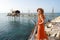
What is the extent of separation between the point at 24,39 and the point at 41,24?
788 inches

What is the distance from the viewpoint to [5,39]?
1115 inches

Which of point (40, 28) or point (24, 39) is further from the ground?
point (40, 28)

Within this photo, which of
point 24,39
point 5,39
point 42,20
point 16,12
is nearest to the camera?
point 42,20

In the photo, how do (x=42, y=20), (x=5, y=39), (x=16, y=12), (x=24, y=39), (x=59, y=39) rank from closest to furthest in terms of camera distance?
(x=42, y=20) → (x=59, y=39) → (x=24, y=39) → (x=5, y=39) → (x=16, y=12)

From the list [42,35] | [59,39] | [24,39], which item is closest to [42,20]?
[42,35]

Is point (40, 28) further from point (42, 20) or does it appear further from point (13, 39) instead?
point (13, 39)

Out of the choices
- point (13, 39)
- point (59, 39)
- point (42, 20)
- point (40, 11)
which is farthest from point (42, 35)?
point (13, 39)

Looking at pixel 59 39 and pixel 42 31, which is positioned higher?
pixel 42 31

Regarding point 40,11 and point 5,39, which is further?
point 5,39

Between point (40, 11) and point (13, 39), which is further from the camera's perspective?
point (13, 39)

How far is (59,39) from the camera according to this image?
12.4 m

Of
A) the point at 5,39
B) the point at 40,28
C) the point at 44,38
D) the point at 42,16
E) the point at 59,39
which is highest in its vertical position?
the point at 42,16

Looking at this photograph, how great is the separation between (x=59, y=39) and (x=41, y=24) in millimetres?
6284

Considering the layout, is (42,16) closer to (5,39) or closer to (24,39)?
(24,39)
